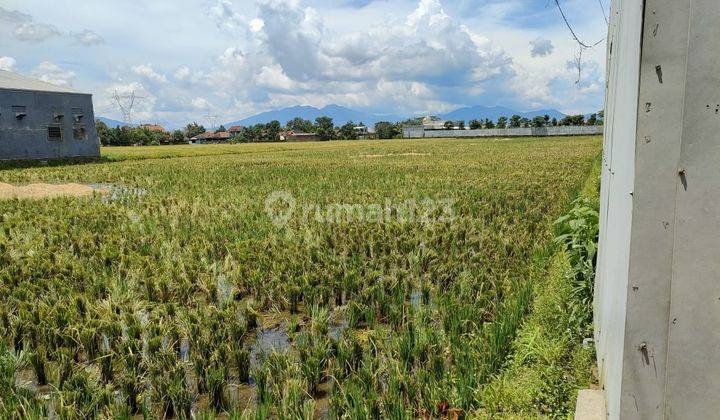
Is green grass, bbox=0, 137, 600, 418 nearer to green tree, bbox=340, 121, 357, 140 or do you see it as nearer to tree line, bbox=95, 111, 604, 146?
tree line, bbox=95, 111, 604, 146

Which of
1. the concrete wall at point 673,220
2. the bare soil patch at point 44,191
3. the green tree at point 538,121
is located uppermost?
the green tree at point 538,121

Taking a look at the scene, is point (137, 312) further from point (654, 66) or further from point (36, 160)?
point (36, 160)

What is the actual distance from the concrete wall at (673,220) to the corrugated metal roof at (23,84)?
33.1 meters

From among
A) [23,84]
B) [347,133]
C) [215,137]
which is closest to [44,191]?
[23,84]

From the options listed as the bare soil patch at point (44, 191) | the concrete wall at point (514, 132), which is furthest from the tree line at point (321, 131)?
the bare soil patch at point (44, 191)

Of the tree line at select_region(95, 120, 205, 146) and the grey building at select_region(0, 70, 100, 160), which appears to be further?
the tree line at select_region(95, 120, 205, 146)

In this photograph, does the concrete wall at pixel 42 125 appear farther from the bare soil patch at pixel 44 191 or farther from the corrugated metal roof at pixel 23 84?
the bare soil patch at pixel 44 191

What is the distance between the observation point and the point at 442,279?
18.7 ft

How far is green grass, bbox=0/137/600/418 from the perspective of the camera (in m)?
3.24

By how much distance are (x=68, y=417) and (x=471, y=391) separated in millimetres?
2370

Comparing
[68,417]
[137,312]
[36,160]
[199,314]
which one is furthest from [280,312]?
[36,160]

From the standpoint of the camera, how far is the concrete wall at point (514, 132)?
7325 centimetres

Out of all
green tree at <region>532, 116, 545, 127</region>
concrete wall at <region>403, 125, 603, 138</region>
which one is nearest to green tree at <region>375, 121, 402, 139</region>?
concrete wall at <region>403, 125, 603, 138</region>

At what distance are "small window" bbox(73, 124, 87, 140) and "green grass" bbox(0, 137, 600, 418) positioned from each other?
2395cm
